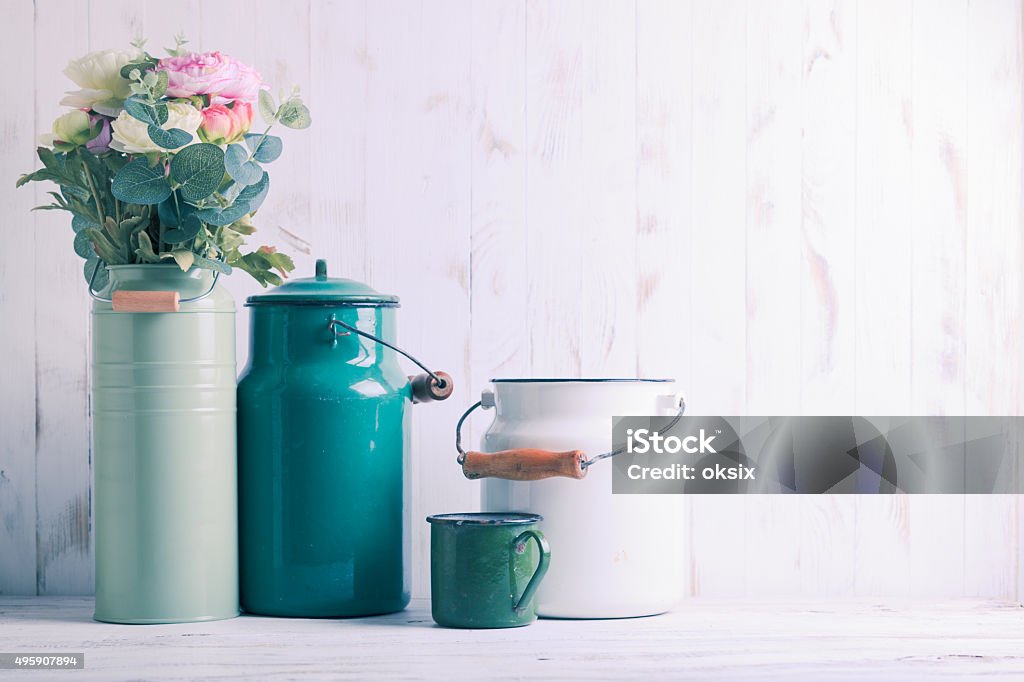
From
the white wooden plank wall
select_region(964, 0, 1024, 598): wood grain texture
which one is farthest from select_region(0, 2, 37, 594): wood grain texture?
select_region(964, 0, 1024, 598): wood grain texture

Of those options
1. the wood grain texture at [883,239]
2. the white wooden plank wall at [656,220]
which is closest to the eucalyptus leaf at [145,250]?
the white wooden plank wall at [656,220]

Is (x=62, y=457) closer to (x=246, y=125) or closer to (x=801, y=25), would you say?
(x=246, y=125)

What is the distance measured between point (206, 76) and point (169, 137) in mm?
76

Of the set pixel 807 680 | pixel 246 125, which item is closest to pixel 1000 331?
pixel 807 680

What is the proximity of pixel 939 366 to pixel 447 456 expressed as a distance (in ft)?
2.15

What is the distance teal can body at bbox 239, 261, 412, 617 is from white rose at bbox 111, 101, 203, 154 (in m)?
0.20

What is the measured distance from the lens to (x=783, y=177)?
142 centimetres

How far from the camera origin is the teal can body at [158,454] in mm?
1110

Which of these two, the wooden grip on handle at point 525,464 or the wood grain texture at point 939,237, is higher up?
the wood grain texture at point 939,237

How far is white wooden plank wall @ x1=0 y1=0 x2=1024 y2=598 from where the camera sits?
138 cm

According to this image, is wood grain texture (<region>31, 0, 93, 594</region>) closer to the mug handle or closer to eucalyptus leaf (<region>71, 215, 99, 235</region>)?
eucalyptus leaf (<region>71, 215, 99, 235</region>)

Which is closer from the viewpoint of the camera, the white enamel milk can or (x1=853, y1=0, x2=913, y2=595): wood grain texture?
the white enamel milk can

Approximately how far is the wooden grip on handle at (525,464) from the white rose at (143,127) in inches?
17.6

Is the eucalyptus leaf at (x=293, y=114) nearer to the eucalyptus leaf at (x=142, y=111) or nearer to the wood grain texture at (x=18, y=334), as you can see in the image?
the eucalyptus leaf at (x=142, y=111)
